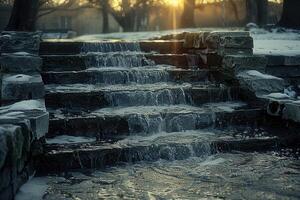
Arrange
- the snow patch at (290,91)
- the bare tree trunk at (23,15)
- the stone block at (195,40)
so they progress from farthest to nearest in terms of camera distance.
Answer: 1. the bare tree trunk at (23,15)
2. the stone block at (195,40)
3. the snow patch at (290,91)

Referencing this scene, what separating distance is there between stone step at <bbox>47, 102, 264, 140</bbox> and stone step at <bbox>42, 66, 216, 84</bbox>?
48.2 inches

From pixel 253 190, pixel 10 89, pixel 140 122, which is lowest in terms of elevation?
pixel 253 190

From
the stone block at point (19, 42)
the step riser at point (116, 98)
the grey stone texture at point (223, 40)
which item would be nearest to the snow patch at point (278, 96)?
the step riser at point (116, 98)

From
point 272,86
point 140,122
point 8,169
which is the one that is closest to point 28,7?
point 140,122

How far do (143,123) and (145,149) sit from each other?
2.59 ft

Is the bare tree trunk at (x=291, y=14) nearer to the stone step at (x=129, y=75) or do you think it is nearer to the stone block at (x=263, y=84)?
the stone step at (x=129, y=75)

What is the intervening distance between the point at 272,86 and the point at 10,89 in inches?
162

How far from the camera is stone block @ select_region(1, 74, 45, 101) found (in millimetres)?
5824

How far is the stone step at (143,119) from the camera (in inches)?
227

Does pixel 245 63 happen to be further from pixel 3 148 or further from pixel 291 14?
pixel 291 14

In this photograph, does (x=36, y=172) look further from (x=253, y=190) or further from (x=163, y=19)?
(x=163, y=19)

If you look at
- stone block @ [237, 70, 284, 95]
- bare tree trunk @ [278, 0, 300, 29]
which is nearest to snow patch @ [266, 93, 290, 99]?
stone block @ [237, 70, 284, 95]

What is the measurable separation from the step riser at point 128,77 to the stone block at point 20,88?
1305mm

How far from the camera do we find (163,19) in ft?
178
